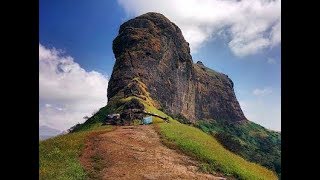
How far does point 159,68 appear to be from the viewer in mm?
98500

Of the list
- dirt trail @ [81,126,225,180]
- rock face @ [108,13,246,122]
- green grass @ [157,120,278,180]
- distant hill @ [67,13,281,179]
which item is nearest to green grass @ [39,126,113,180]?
dirt trail @ [81,126,225,180]

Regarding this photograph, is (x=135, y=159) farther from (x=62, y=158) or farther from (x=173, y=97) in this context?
(x=173, y=97)

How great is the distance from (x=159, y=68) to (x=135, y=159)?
68.3m

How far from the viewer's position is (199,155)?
33.4 metres

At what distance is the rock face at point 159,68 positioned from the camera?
83.3 m

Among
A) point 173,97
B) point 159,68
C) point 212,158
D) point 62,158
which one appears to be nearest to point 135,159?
point 62,158

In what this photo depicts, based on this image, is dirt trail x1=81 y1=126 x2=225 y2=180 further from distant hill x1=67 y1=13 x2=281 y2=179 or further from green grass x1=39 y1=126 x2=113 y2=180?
distant hill x1=67 y1=13 x2=281 y2=179

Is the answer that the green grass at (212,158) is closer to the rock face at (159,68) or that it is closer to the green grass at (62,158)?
the green grass at (62,158)

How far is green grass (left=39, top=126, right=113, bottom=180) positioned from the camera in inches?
1038

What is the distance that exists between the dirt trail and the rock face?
33941 millimetres
